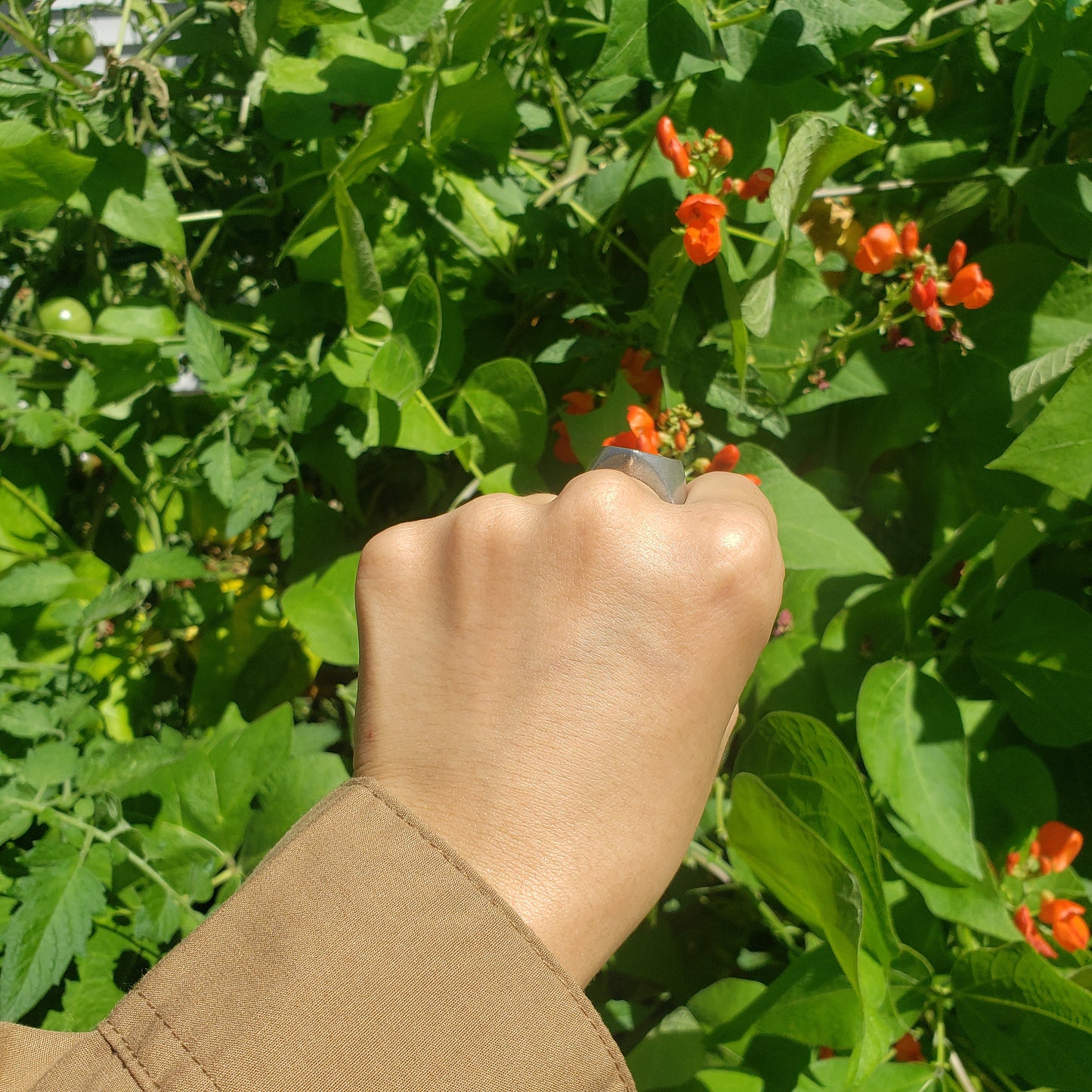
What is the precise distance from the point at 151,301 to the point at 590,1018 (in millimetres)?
1002

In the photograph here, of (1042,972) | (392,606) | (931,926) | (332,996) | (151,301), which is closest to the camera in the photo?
(332,996)

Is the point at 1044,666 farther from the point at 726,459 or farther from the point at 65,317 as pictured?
the point at 65,317

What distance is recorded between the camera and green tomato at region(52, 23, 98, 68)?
3.58 feet

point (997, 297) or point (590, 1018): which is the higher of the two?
point (997, 297)

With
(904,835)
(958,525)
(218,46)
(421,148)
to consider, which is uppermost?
(218,46)

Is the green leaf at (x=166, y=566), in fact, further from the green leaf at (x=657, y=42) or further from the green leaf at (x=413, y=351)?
the green leaf at (x=657, y=42)

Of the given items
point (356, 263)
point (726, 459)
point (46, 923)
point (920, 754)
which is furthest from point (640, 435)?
point (46, 923)

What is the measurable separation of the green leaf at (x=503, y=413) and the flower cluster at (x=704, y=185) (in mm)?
229

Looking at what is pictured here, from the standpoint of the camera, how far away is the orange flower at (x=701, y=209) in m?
0.82

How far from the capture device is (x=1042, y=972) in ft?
2.71

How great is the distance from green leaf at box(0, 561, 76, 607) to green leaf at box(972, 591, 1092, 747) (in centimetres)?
110

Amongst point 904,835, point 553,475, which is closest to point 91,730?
point 553,475

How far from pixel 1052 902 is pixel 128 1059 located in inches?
37.2

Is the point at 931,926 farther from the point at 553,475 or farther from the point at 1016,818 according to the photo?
the point at 553,475
